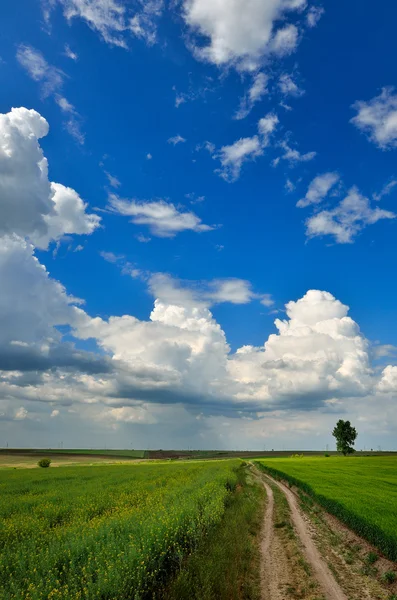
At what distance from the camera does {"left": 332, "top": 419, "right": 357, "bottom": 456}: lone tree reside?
433 feet

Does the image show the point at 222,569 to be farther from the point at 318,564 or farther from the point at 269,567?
the point at 318,564

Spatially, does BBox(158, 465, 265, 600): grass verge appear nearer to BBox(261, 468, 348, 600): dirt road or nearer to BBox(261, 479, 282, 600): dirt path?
BBox(261, 479, 282, 600): dirt path

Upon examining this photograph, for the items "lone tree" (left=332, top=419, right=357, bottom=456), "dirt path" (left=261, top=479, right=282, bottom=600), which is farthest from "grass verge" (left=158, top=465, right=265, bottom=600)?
"lone tree" (left=332, top=419, right=357, bottom=456)

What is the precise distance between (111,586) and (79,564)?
228cm

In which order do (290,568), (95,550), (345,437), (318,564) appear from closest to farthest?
(95,550) < (290,568) < (318,564) < (345,437)

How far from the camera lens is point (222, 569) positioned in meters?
12.1

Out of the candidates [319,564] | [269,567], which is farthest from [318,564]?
[269,567]

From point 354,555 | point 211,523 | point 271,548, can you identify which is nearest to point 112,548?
point 211,523

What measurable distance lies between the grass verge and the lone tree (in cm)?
12880

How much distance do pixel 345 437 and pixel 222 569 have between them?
137m

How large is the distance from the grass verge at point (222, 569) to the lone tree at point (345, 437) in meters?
129

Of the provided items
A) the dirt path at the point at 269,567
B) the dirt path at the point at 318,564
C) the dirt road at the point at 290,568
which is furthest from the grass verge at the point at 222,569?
the dirt path at the point at 318,564

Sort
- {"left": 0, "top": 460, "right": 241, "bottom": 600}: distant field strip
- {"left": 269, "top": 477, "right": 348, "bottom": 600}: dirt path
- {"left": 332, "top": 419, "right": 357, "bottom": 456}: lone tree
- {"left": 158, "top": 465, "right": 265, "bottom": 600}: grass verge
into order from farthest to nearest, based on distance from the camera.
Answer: {"left": 332, "top": 419, "right": 357, "bottom": 456}: lone tree
{"left": 269, "top": 477, "right": 348, "bottom": 600}: dirt path
{"left": 158, "top": 465, "right": 265, "bottom": 600}: grass verge
{"left": 0, "top": 460, "right": 241, "bottom": 600}: distant field strip

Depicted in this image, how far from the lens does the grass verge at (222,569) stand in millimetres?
10562
